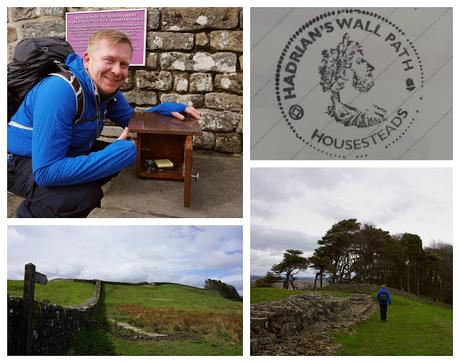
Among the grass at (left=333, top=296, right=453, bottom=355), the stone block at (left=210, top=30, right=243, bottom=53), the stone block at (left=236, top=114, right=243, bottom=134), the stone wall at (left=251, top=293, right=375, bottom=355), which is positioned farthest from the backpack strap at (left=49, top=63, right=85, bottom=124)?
the grass at (left=333, top=296, right=453, bottom=355)

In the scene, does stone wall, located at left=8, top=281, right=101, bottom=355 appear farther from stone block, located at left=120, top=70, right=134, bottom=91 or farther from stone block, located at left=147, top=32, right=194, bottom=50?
stone block, located at left=147, top=32, right=194, bottom=50

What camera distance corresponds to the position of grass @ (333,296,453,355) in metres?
3.24

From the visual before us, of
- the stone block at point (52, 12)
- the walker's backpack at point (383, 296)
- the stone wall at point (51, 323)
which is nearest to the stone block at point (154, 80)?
the stone block at point (52, 12)

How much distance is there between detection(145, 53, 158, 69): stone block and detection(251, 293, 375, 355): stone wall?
77.3 inches

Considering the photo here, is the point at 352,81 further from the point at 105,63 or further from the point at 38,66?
the point at 38,66

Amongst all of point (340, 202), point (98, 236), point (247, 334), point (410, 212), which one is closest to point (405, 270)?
point (410, 212)

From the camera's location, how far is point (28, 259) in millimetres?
3168

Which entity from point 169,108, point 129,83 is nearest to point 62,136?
point 169,108

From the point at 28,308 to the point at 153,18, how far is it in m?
2.14

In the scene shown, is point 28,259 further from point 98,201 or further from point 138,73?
point 138,73

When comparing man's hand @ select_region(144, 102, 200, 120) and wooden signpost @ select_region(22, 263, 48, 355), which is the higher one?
man's hand @ select_region(144, 102, 200, 120)

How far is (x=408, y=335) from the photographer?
3.26 metres

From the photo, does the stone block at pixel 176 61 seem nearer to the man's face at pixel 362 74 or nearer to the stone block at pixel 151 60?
the stone block at pixel 151 60

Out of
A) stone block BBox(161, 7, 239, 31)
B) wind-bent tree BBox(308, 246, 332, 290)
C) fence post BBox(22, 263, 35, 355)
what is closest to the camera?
fence post BBox(22, 263, 35, 355)
